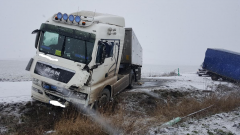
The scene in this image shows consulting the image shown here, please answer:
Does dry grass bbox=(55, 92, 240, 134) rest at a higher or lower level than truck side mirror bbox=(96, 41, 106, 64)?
lower

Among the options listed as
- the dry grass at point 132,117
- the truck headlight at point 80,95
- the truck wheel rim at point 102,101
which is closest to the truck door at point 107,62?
the truck headlight at point 80,95

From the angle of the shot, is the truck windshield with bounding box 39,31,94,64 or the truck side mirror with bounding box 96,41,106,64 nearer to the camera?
the truck windshield with bounding box 39,31,94,64

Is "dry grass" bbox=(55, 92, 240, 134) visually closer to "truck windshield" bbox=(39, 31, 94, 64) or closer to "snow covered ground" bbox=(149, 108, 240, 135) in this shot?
"snow covered ground" bbox=(149, 108, 240, 135)

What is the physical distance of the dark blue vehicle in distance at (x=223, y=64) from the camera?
15245 millimetres

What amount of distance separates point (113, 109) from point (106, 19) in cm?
343

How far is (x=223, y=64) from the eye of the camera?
16266 mm

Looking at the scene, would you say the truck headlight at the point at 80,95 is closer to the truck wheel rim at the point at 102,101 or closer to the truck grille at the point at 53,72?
the truck grille at the point at 53,72

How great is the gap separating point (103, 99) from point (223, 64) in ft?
47.5

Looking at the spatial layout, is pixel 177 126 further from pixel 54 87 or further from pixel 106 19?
pixel 106 19

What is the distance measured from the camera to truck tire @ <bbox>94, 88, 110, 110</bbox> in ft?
19.3

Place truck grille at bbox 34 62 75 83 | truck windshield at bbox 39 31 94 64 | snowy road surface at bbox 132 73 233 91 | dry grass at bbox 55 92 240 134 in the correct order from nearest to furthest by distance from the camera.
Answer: dry grass at bbox 55 92 240 134 → truck grille at bbox 34 62 75 83 → truck windshield at bbox 39 31 94 64 → snowy road surface at bbox 132 73 233 91

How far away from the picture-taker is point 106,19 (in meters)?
6.44

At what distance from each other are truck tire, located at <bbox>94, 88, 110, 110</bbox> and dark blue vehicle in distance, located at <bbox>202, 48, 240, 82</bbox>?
→ 1354 cm

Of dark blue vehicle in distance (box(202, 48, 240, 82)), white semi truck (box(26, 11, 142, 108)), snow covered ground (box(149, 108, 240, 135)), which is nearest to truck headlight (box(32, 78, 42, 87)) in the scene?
white semi truck (box(26, 11, 142, 108))
